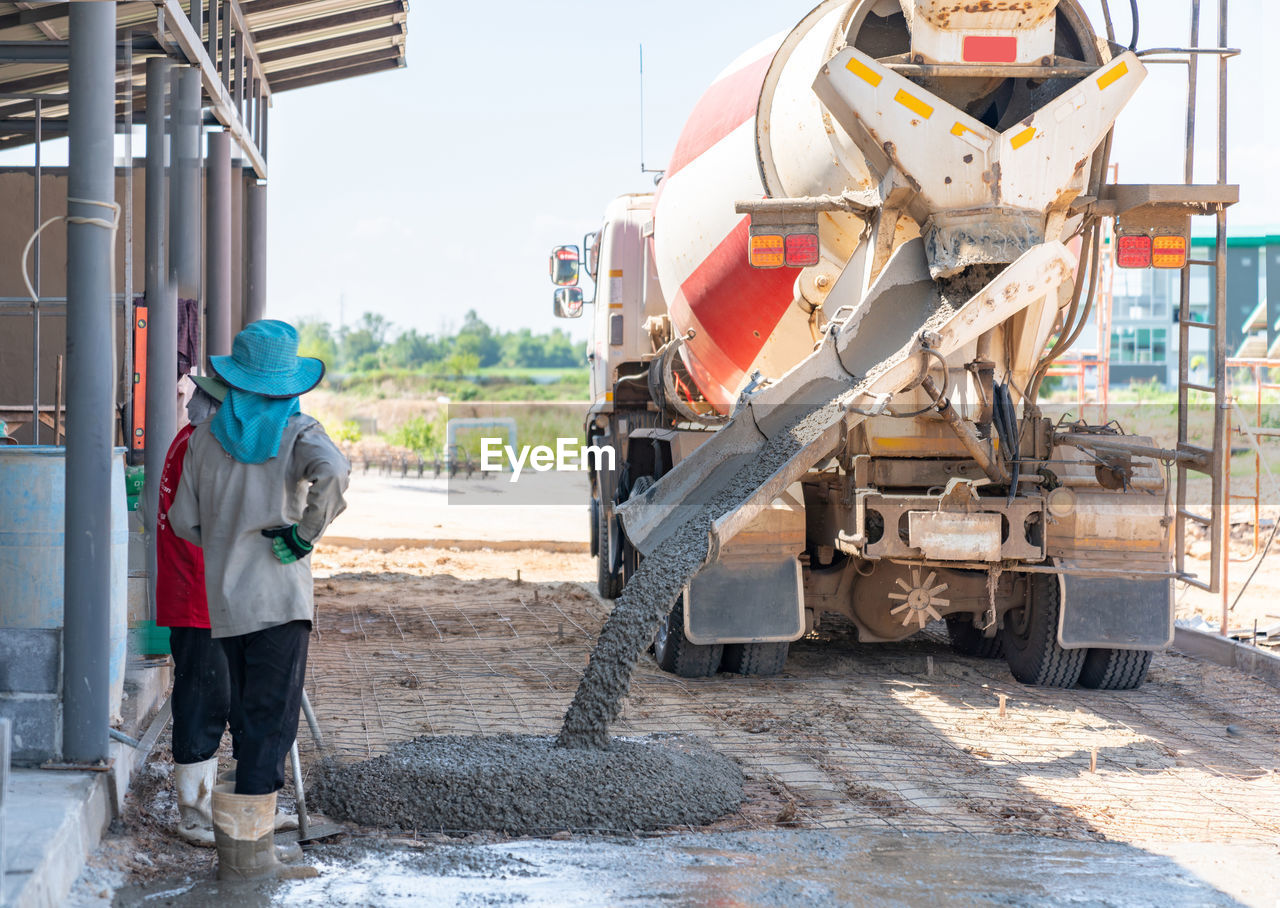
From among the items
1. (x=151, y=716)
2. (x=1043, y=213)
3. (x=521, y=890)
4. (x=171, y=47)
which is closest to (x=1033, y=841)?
(x=521, y=890)

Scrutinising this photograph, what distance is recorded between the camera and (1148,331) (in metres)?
52.1

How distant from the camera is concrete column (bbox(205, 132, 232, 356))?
859cm

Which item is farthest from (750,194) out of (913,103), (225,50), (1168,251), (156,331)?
(225,50)

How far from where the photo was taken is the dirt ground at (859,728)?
4707 mm

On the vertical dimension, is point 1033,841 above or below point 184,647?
below

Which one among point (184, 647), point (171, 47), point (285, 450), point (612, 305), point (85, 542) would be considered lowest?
point (184, 647)

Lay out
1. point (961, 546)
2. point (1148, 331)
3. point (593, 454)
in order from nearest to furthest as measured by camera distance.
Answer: point (961, 546)
point (593, 454)
point (1148, 331)

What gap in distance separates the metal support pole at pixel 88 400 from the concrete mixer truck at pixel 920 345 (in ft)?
8.76

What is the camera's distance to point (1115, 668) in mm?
7133

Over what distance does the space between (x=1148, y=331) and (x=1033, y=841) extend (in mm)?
51560

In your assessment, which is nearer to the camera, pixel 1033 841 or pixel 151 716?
pixel 1033 841

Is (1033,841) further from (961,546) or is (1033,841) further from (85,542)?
(85,542)

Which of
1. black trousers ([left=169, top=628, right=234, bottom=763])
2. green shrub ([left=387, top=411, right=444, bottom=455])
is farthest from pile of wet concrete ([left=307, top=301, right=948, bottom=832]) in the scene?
green shrub ([left=387, top=411, right=444, bottom=455])

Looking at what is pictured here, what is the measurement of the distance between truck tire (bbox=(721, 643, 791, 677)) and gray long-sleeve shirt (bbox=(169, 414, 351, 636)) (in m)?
3.76
